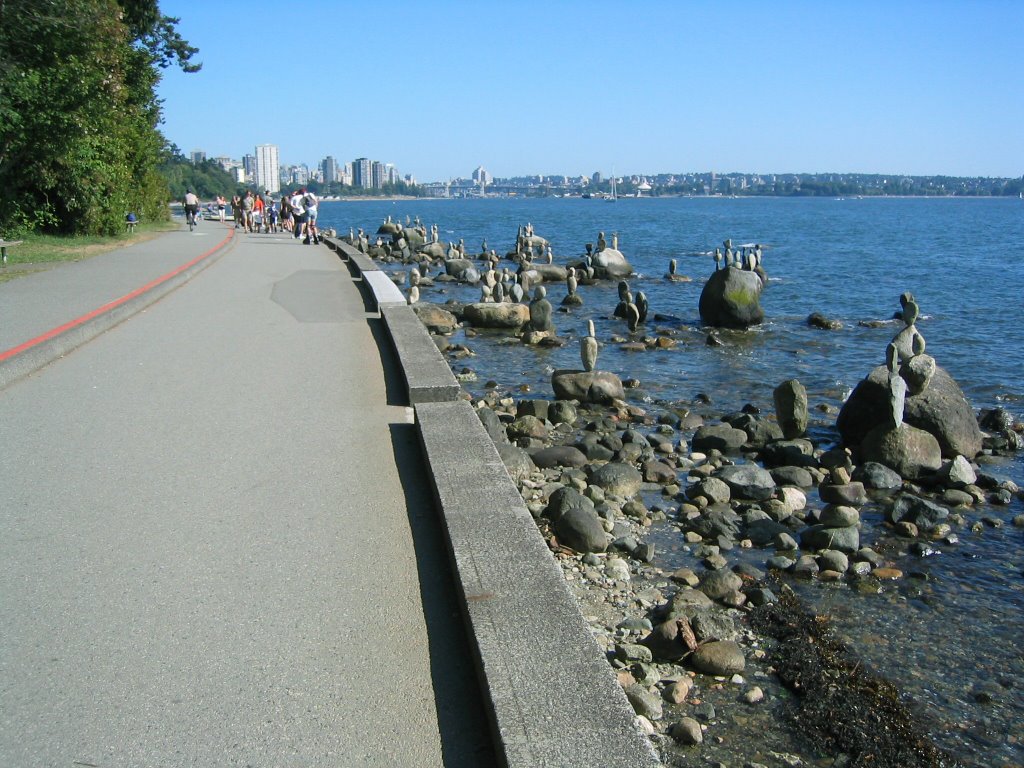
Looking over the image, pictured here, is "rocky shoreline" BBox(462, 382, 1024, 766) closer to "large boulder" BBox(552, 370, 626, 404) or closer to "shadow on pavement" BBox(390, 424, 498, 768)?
"shadow on pavement" BBox(390, 424, 498, 768)

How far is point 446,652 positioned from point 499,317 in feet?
56.7

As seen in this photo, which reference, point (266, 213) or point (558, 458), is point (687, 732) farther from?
point (266, 213)

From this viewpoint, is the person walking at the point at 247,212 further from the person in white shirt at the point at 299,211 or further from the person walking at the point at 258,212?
the person in white shirt at the point at 299,211

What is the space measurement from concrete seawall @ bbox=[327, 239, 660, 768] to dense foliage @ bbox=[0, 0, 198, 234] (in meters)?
18.1

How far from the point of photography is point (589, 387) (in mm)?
13383

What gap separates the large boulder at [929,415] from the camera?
11.1m

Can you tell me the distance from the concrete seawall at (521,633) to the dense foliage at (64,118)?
59.2ft

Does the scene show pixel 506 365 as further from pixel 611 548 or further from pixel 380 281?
pixel 611 548

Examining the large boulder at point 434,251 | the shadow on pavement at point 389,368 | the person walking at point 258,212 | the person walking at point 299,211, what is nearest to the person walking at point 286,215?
the person walking at point 258,212

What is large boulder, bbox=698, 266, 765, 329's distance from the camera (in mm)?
22266

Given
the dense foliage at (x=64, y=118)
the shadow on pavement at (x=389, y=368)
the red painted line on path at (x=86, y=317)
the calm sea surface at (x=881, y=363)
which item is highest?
the dense foliage at (x=64, y=118)

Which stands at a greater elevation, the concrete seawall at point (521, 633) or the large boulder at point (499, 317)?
the concrete seawall at point (521, 633)

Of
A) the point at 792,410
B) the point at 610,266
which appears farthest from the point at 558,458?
the point at 610,266

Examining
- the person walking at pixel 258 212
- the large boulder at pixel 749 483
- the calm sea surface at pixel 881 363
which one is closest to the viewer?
the calm sea surface at pixel 881 363
